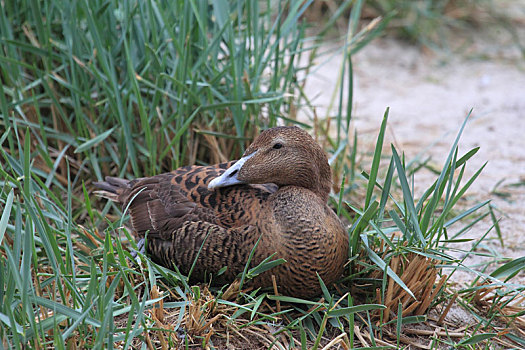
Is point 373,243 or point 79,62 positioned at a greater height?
point 79,62

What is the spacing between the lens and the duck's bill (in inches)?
101

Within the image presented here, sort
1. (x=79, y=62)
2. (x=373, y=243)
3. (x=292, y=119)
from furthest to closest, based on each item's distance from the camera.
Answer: (x=292, y=119), (x=79, y=62), (x=373, y=243)

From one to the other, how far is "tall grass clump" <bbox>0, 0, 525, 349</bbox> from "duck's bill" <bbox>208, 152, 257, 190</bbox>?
0.36m

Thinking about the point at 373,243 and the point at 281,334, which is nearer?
the point at 281,334

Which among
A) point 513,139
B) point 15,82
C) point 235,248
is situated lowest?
point 513,139

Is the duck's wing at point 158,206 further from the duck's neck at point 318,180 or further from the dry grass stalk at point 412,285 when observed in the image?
the dry grass stalk at point 412,285

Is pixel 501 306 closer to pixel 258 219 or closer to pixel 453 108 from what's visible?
pixel 258 219

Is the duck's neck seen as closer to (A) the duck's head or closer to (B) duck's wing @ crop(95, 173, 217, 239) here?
(A) the duck's head

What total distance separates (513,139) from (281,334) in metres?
2.66

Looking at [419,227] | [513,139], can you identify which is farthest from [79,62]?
[513,139]

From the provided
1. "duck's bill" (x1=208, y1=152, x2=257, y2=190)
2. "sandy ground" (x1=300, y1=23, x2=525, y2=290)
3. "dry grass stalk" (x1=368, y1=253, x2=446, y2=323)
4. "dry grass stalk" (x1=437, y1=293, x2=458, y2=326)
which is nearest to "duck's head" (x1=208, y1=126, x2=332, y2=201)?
"duck's bill" (x1=208, y1=152, x2=257, y2=190)

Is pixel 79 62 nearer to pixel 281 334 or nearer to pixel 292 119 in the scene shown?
pixel 292 119

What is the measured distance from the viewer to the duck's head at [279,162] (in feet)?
8.29

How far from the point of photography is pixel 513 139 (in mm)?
4340
